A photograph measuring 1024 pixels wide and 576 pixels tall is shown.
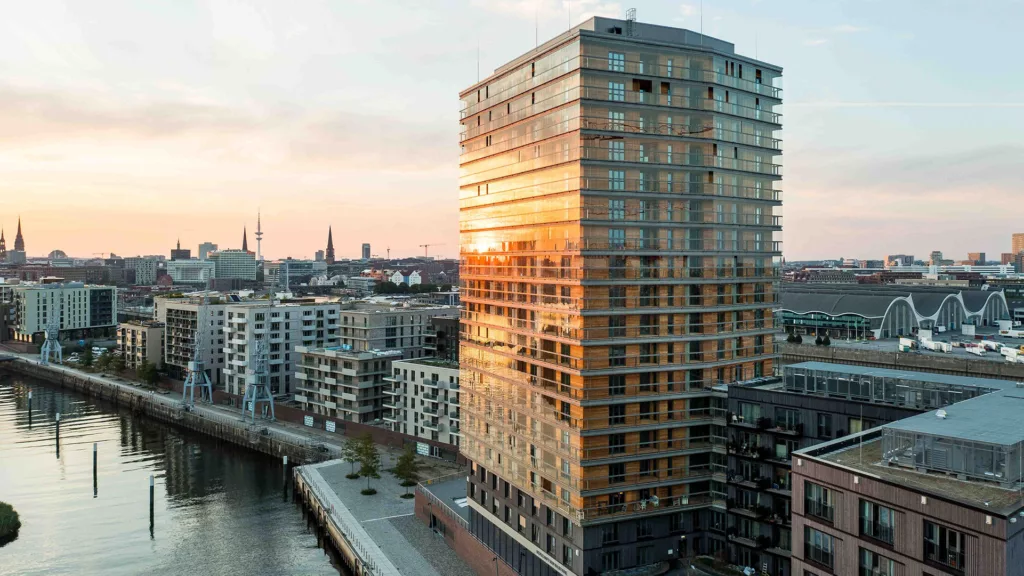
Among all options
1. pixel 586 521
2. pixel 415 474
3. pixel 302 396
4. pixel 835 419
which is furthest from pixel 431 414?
pixel 835 419

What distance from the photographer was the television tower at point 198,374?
116562mm

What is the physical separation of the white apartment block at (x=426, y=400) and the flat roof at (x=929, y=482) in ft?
166

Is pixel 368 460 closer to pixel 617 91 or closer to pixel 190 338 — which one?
pixel 617 91

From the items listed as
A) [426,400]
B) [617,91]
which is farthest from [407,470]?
[617,91]

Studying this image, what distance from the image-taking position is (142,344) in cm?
14300

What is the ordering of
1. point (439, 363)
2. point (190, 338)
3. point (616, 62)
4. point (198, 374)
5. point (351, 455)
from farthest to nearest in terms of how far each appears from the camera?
point (190, 338)
point (198, 374)
point (439, 363)
point (351, 455)
point (616, 62)

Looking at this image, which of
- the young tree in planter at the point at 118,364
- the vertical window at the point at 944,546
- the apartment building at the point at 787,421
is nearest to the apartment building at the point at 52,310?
the young tree in planter at the point at 118,364

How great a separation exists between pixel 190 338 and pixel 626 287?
105 meters

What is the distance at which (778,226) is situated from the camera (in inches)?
2076

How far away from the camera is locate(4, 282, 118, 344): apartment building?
185m

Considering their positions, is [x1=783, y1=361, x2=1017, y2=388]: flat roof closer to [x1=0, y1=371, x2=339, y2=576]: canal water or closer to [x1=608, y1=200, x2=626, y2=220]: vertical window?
[x1=608, y1=200, x2=626, y2=220]: vertical window

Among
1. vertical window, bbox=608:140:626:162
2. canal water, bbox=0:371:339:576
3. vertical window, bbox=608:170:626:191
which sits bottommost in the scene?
canal water, bbox=0:371:339:576

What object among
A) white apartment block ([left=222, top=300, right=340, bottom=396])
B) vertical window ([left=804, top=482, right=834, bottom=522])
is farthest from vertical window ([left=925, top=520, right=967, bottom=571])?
white apartment block ([left=222, top=300, right=340, bottom=396])

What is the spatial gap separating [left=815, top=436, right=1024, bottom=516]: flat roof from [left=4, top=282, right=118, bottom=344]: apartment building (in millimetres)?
200432
